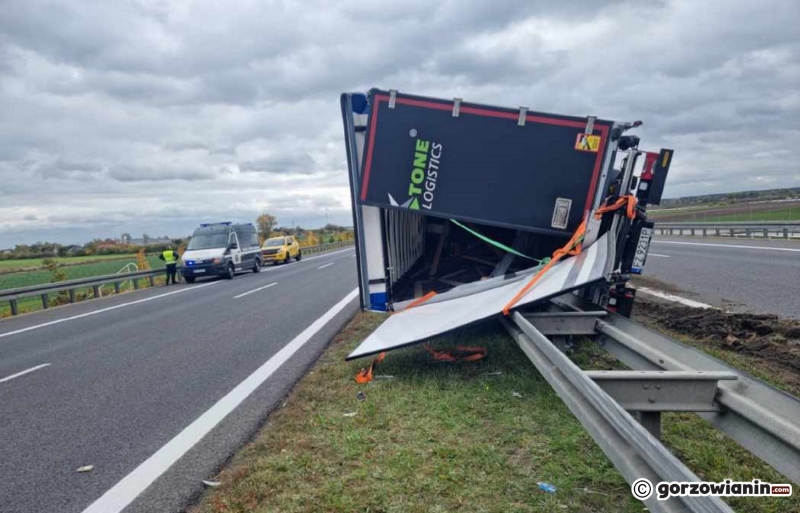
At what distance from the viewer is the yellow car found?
32.5 metres

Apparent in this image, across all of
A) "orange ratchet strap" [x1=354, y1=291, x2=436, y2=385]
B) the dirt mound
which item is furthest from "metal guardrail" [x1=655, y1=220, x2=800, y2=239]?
"orange ratchet strap" [x1=354, y1=291, x2=436, y2=385]

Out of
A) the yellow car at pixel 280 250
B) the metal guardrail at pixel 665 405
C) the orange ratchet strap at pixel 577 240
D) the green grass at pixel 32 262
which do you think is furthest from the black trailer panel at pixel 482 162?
the green grass at pixel 32 262

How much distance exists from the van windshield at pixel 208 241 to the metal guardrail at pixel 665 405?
21015 mm

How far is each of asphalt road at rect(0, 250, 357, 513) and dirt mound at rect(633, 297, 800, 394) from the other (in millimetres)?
4739

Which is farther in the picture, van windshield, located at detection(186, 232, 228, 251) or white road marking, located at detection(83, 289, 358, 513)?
van windshield, located at detection(186, 232, 228, 251)

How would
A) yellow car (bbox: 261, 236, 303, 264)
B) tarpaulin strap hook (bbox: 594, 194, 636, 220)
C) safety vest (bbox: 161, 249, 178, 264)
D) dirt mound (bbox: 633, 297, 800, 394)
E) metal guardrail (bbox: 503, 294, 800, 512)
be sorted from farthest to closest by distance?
yellow car (bbox: 261, 236, 303, 264) < safety vest (bbox: 161, 249, 178, 264) < dirt mound (bbox: 633, 297, 800, 394) < tarpaulin strap hook (bbox: 594, 194, 636, 220) < metal guardrail (bbox: 503, 294, 800, 512)

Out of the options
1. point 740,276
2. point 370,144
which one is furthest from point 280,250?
point 370,144

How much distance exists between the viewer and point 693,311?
8188 mm

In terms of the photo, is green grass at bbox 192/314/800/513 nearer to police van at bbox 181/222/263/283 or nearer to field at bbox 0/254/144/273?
police van at bbox 181/222/263/283

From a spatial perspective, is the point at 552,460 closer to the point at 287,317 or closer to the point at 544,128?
the point at 544,128

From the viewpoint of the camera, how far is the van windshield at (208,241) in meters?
23.0

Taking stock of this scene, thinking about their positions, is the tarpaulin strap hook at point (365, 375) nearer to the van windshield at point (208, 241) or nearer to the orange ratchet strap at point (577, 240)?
the orange ratchet strap at point (577, 240)

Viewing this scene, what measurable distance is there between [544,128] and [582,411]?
152 inches

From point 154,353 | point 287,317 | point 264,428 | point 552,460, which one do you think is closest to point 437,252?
point 287,317
